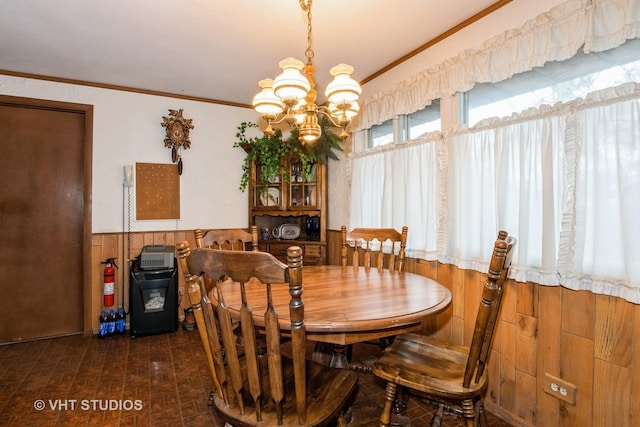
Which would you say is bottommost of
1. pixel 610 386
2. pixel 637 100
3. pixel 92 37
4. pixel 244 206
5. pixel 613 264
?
pixel 610 386

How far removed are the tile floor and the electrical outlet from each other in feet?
1.22

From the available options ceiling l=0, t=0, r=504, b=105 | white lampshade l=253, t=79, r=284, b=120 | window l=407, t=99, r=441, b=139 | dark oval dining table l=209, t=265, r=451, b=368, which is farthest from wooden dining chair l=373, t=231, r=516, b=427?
ceiling l=0, t=0, r=504, b=105

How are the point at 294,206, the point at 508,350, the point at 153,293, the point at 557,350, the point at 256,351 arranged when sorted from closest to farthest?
1. the point at 256,351
2. the point at 557,350
3. the point at 508,350
4. the point at 153,293
5. the point at 294,206

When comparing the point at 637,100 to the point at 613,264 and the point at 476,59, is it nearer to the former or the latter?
the point at 613,264

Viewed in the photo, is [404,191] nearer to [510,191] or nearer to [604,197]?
[510,191]

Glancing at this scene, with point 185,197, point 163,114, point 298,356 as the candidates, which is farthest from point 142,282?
point 298,356

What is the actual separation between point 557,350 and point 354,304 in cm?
110

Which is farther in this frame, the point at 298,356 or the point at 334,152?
the point at 334,152

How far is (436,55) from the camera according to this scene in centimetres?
244

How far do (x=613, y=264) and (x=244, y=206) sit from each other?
10.9 feet

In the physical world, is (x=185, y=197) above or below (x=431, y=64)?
below

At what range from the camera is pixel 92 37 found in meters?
2.39

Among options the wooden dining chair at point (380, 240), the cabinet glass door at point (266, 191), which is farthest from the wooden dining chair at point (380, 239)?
the cabinet glass door at point (266, 191)

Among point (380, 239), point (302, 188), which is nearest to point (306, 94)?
point (380, 239)
